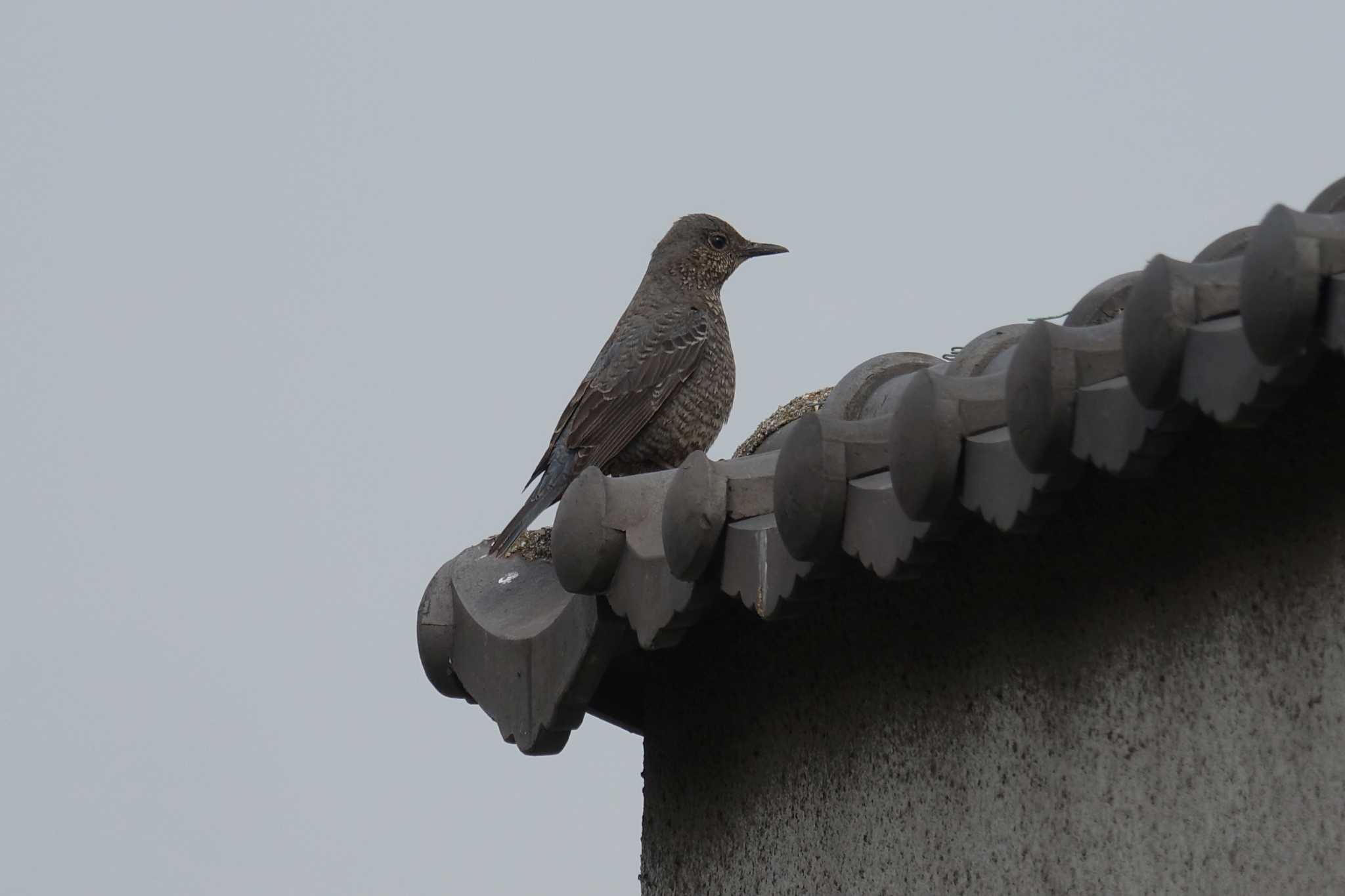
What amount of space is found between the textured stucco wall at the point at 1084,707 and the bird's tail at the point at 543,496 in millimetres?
1019

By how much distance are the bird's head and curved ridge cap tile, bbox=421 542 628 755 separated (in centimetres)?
268

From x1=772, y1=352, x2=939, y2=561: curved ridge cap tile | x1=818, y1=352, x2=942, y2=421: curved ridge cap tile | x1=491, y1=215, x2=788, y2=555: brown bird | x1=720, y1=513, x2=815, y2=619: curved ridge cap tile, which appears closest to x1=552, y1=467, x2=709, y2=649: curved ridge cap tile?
x1=720, y1=513, x2=815, y2=619: curved ridge cap tile

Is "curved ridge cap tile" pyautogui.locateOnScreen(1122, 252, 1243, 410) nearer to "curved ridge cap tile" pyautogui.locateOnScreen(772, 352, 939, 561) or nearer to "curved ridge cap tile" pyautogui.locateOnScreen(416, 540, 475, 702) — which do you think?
"curved ridge cap tile" pyautogui.locateOnScreen(772, 352, 939, 561)

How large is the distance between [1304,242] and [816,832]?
5.76 ft

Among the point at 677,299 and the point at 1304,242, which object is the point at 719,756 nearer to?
the point at 1304,242

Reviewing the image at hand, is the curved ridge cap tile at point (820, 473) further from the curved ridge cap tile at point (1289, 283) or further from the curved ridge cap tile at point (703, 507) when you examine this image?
the curved ridge cap tile at point (1289, 283)

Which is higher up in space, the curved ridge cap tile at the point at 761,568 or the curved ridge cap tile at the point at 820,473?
the curved ridge cap tile at the point at 820,473

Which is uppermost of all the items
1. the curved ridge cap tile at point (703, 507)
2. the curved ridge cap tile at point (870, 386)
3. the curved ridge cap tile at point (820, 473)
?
the curved ridge cap tile at point (820, 473)

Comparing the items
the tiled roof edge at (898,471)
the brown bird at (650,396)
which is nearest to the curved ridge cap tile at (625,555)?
the tiled roof edge at (898,471)

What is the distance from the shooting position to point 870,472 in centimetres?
305

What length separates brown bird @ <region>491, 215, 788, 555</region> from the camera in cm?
605

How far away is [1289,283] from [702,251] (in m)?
4.85

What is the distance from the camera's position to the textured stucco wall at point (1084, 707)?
2619mm

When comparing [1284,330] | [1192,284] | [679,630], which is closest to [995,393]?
[1192,284]
